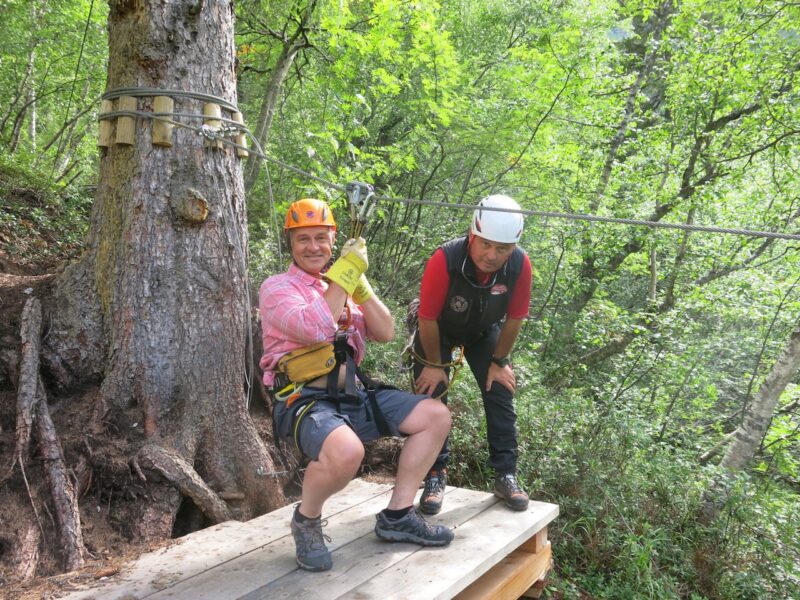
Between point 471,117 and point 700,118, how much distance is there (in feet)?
12.7

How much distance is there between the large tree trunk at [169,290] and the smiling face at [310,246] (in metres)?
0.92

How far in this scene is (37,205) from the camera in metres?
6.98

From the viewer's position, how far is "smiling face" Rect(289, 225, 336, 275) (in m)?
2.75

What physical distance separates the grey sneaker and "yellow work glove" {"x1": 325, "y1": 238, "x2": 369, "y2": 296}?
1065 mm

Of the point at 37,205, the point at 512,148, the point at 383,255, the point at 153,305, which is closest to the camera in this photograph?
the point at 153,305

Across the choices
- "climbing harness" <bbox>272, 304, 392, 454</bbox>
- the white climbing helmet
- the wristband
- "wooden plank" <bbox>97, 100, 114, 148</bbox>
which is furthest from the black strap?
"wooden plank" <bbox>97, 100, 114, 148</bbox>

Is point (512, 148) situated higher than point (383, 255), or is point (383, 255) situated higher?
point (512, 148)

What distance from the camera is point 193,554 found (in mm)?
2672

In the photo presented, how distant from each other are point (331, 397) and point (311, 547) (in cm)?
67

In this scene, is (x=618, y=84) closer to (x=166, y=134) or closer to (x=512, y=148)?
(x=512, y=148)

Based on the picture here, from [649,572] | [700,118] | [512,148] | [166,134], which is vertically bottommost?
[649,572]

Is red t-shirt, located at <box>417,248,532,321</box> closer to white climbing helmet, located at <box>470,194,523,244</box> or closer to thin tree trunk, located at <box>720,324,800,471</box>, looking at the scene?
white climbing helmet, located at <box>470,194,523,244</box>

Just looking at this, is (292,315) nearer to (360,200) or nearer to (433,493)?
(360,200)

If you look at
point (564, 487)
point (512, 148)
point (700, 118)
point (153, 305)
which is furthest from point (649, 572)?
point (700, 118)
